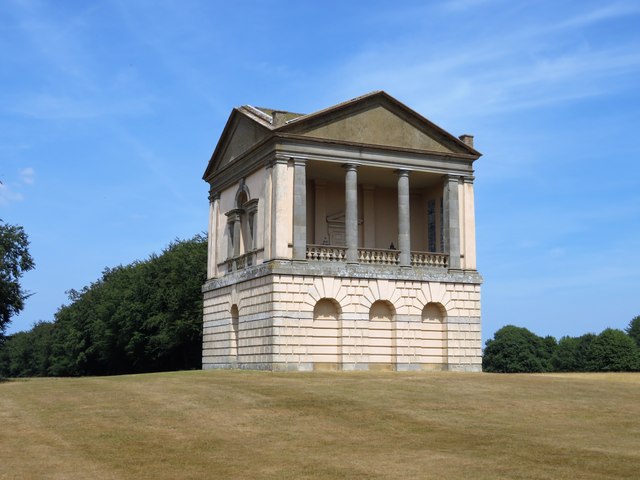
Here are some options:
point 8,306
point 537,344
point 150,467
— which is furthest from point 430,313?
point 537,344

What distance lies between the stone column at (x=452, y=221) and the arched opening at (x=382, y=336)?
4.90m

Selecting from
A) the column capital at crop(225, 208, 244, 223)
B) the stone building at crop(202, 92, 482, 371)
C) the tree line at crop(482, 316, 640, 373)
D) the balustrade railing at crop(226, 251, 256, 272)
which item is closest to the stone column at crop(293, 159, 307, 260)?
the stone building at crop(202, 92, 482, 371)

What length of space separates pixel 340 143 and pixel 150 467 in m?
28.0

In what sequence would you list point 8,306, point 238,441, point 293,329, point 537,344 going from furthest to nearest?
point 537,344, point 8,306, point 293,329, point 238,441

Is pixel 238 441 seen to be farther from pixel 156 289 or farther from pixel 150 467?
pixel 156 289

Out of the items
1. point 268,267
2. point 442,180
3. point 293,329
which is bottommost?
point 293,329

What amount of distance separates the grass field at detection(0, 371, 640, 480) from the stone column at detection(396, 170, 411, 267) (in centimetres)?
1114

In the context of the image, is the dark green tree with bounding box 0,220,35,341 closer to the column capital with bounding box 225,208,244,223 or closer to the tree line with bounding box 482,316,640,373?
the column capital with bounding box 225,208,244,223

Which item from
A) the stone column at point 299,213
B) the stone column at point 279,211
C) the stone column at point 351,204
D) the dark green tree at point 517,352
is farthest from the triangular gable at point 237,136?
the dark green tree at point 517,352

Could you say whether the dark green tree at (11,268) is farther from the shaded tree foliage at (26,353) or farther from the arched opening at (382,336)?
the shaded tree foliage at (26,353)

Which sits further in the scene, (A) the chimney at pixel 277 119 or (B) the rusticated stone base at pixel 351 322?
(A) the chimney at pixel 277 119

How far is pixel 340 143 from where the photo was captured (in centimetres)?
4416

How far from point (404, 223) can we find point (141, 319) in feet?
138

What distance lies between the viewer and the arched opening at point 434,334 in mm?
45062
